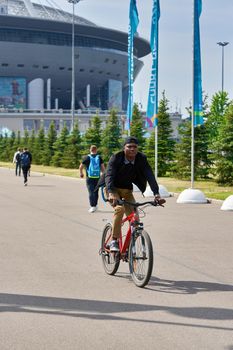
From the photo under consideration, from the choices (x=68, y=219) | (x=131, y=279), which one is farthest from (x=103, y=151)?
(x=131, y=279)

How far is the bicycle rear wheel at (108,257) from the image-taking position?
28.5ft

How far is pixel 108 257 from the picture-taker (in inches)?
354

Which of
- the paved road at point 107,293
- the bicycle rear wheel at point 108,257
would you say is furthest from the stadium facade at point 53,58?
the bicycle rear wheel at point 108,257

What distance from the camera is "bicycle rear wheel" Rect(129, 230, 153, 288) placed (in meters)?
7.79

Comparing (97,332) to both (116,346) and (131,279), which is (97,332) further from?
(131,279)

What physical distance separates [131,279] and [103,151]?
40158mm

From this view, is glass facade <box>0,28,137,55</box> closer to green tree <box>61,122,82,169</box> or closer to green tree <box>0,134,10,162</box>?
green tree <box>0,134,10,162</box>

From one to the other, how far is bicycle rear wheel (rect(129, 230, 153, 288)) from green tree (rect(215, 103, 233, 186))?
2257cm

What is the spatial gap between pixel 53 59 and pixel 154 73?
101505 mm

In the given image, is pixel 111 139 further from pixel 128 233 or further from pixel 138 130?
pixel 128 233

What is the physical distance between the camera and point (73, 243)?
39.4ft

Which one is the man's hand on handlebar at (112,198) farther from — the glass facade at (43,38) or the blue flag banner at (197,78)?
the glass facade at (43,38)

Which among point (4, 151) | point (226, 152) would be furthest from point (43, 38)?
point (226, 152)

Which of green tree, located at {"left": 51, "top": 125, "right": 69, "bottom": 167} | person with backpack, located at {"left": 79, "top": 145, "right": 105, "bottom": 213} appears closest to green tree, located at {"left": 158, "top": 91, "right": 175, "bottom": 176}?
green tree, located at {"left": 51, "top": 125, "right": 69, "bottom": 167}
